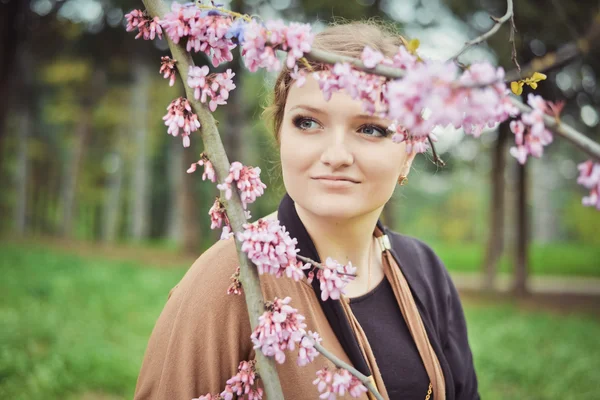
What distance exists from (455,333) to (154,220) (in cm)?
2535

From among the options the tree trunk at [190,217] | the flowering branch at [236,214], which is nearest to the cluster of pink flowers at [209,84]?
the flowering branch at [236,214]

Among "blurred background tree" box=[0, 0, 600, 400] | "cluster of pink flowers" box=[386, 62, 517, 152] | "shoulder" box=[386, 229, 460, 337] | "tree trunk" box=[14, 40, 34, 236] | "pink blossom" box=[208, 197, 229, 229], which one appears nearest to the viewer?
"cluster of pink flowers" box=[386, 62, 517, 152]

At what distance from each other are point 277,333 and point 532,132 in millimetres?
557

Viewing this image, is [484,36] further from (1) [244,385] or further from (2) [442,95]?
(1) [244,385]

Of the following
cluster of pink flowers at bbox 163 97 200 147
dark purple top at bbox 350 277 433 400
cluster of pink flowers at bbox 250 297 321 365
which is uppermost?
cluster of pink flowers at bbox 163 97 200 147

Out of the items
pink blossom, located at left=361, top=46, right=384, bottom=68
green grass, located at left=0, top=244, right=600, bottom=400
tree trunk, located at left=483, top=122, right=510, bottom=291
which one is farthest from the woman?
tree trunk, located at left=483, top=122, right=510, bottom=291

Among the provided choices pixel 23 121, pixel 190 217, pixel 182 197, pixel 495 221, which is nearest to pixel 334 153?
pixel 495 221

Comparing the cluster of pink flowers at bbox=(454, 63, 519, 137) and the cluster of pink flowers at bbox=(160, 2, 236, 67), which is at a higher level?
the cluster of pink flowers at bbox=(160, 2, 236, 67)

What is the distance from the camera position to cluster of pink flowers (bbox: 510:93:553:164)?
0.72 m

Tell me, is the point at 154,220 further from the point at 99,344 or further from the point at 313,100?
the point at 313,100

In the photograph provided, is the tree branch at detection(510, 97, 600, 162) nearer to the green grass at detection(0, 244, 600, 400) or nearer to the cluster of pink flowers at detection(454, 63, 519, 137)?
the cluster of pink flowers at detection(454, 63, 519, 137)

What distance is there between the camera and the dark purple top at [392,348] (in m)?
1.62

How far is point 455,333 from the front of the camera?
1.96 m

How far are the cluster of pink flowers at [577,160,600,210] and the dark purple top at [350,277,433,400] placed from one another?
1.03 metres
